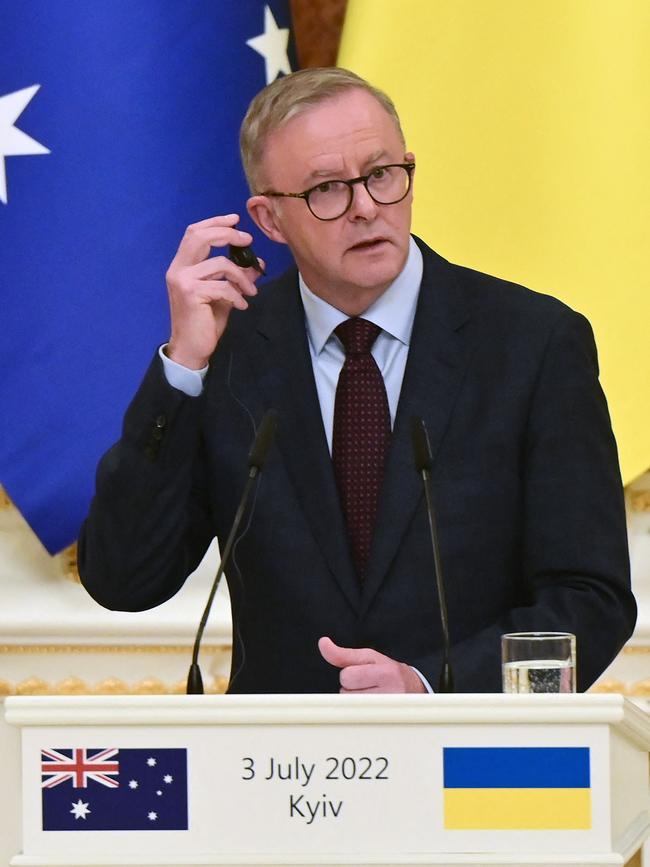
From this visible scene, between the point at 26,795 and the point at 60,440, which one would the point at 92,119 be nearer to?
the point at 60,440

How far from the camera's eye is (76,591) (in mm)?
3580

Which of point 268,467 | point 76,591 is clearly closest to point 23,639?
point 76,591

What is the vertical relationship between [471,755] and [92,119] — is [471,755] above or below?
below

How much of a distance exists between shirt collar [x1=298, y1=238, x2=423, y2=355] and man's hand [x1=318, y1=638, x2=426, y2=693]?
0.73 m

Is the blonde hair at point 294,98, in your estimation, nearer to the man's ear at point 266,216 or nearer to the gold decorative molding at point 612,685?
the man's ear at point 266,216

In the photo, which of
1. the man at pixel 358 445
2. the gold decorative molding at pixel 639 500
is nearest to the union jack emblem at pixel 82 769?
the man at pixel 358 445

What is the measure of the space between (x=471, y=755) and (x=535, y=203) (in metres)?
1.92

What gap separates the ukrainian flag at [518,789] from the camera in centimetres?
149

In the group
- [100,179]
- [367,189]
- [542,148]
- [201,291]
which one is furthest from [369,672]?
[100,179]

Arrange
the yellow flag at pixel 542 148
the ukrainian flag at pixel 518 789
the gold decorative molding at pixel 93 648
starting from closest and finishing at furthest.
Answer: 1. the ukrainian flag at pixel 518 789
2. the yellow flag at pixel 542 148
3. the gold decorative molding at pixel 93 648

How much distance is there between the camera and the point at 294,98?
238 centimetres

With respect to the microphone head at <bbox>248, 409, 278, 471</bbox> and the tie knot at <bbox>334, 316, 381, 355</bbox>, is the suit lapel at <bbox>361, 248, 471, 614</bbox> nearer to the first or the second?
the tie knot at <bbox>334, 316, 381, 355</bbox>

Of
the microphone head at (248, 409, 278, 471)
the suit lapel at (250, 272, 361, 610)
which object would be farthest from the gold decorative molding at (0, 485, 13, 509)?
the microphone head at (248, 409, 278, 471)

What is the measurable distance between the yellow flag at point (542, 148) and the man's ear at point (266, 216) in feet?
2.53
